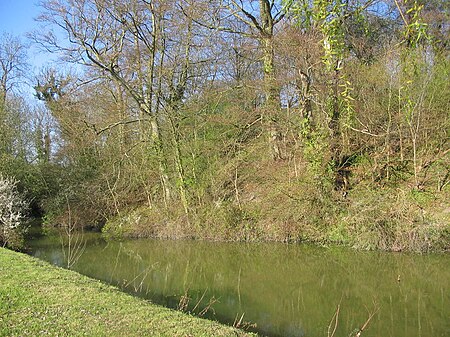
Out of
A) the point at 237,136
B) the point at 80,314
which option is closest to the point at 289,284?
the point at 80,314

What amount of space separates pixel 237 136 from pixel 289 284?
890 centimetres

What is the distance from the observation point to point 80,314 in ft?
19.0

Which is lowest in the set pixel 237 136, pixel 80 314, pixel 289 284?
pixel 289 284

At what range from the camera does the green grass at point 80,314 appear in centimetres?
522

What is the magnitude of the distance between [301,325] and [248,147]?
11001 millimetres

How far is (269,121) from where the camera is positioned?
54.4ft

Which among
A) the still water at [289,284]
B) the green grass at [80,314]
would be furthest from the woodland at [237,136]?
the green grass at [80,314]

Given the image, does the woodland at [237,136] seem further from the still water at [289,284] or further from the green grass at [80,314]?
the green grass at [80,314]

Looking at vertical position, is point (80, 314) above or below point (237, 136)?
below

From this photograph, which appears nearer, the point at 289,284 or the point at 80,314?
the point at 80,314

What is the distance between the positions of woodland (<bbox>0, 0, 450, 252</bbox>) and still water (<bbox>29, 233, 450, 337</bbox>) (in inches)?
49.0

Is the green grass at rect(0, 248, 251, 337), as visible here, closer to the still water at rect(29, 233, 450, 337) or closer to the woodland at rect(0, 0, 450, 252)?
the still water at rect(29, 233, 450, 337)

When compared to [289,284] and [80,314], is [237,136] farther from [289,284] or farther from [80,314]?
[80,314]

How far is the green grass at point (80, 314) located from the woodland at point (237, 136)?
5.89m
